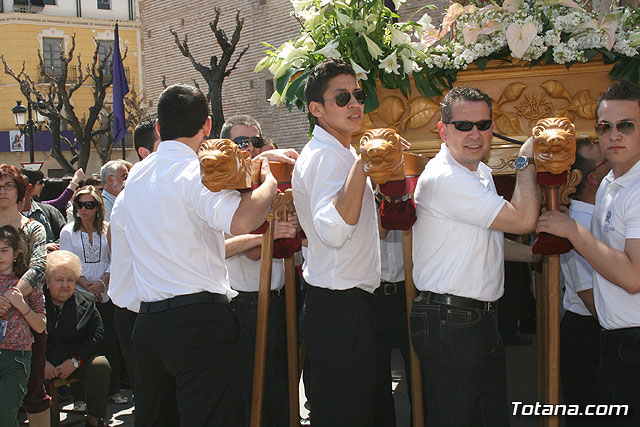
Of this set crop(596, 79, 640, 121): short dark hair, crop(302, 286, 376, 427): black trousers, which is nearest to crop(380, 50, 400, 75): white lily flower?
crop(596, 79, 640, 121): short dark hair

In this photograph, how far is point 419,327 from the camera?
2959 mm

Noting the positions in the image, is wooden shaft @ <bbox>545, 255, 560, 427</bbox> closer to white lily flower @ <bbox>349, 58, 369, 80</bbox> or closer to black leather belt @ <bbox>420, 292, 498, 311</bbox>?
black leather belt @ <bbox>420, 292, 498, 311</bbox>

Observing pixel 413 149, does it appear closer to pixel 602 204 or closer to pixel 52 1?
pixel 602 204

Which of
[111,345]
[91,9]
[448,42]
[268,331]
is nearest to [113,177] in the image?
[111,345]

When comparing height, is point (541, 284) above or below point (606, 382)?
above

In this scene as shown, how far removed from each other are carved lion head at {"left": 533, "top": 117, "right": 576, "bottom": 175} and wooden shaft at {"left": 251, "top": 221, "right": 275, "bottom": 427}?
1298mm

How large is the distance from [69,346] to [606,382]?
12.1 feet

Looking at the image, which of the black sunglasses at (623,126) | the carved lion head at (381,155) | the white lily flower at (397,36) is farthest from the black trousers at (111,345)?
the black sunglasses at (623,126)

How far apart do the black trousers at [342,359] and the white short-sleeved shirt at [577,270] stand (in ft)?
3.74

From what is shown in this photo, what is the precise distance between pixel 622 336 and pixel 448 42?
2.15m

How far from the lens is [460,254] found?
2.91 metres

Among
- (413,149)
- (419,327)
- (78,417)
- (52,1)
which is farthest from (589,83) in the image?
(52,1)

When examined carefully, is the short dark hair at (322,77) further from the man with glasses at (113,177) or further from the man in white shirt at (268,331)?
the man with glasses at (113,177)

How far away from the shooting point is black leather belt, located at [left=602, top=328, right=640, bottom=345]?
112 inches
